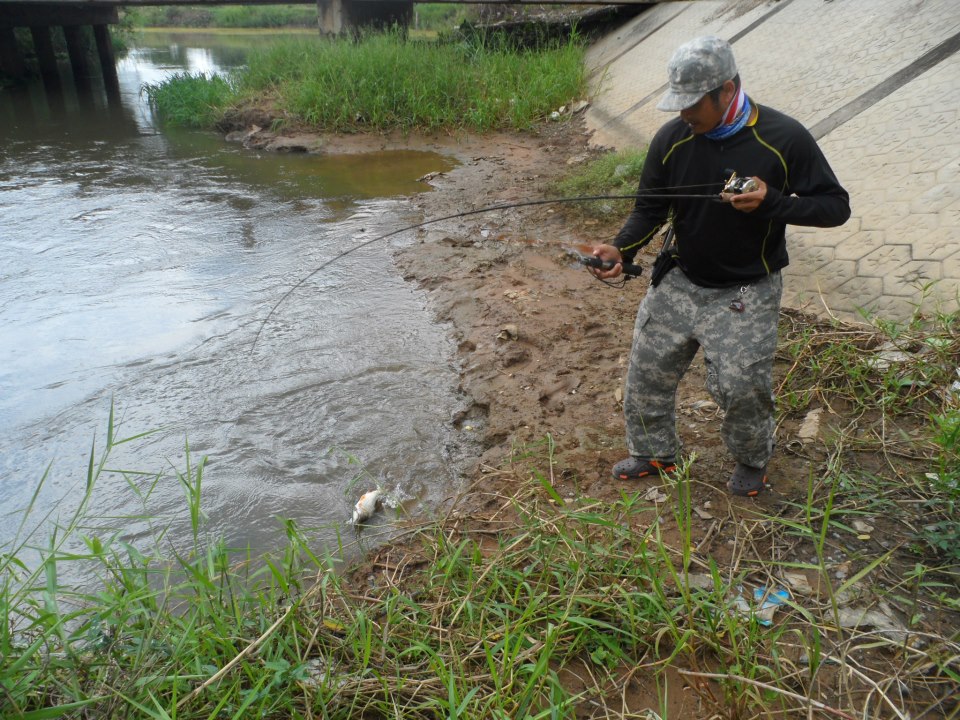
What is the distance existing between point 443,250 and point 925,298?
3659 millimetres

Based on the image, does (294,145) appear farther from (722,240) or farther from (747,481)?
(747,481)

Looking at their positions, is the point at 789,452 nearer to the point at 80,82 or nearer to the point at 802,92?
the point at 802,92

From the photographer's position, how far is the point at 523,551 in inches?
97.2

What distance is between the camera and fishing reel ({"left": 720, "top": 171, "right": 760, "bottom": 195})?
2.33 meters

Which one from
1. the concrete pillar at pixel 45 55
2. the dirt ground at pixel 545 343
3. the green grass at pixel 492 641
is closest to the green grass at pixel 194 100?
the dirt ground at pixel 545 343

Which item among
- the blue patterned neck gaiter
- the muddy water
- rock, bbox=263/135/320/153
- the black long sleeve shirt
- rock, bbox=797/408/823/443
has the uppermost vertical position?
the blue patterned neck gaiter

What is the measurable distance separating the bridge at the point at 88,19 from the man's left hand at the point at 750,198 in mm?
10801

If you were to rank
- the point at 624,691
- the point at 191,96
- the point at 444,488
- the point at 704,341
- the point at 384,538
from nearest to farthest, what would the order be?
the point at 624,691
the point at 704,341
the point at 384,538
the point at 444,488
the point at 191,96

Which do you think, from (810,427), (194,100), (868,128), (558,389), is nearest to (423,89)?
(194,100)

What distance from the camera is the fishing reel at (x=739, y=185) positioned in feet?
7.64

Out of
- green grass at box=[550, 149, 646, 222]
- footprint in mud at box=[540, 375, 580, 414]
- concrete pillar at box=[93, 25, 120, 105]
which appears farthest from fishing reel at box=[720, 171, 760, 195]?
concrete pillar at box=[93, 25, 120, 105]

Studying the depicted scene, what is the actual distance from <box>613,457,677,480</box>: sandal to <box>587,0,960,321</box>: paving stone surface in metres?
1.52

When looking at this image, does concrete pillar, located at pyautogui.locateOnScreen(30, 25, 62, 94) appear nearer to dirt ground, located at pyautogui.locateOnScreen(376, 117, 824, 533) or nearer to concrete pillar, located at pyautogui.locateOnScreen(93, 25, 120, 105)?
concrete pillar, located at pyautogui.locateOnScreen(93, 25, 120, 105)

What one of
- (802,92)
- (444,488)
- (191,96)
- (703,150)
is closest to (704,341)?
(703,150)
